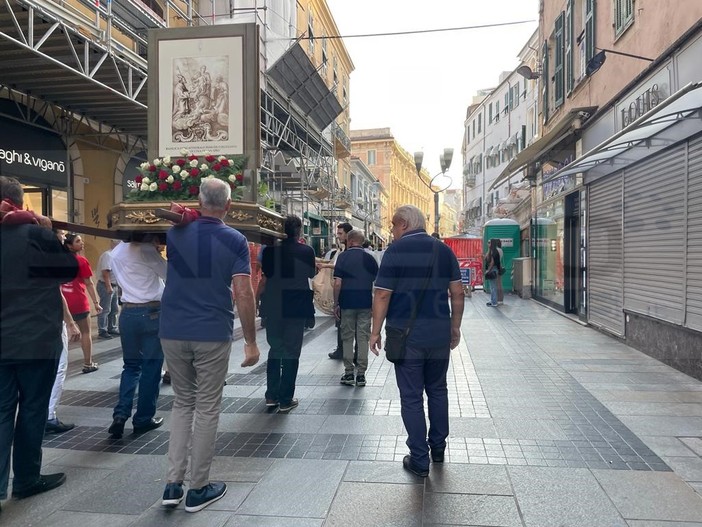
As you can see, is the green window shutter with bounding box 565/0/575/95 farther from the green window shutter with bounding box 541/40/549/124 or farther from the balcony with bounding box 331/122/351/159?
the balcony with bounding box 331/122/351/159

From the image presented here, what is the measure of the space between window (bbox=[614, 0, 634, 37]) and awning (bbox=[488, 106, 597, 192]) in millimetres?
1655

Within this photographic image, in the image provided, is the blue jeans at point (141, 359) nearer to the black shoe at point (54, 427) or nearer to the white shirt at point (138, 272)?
the white shirt at point (138, 272)

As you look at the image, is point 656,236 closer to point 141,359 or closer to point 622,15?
point 622,15

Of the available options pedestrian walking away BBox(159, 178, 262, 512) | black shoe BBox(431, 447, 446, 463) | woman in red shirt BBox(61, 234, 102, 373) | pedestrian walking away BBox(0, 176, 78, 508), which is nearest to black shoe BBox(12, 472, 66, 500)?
pedestrian walking away BBox(0, 176, 78, 508)

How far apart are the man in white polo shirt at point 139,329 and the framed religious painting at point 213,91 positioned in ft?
4.78

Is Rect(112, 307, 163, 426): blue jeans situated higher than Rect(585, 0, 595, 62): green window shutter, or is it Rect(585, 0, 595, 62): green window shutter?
Rect(585, 0, 595, 62): green window shutter

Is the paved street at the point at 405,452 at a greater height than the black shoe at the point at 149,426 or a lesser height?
lesser

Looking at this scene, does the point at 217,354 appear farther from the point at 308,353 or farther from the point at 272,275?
the point at 308,353

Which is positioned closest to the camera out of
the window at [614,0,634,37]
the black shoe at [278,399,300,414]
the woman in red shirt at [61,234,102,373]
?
the black shoe at [278,399,300,414]

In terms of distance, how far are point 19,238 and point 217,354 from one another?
1335 millimetres

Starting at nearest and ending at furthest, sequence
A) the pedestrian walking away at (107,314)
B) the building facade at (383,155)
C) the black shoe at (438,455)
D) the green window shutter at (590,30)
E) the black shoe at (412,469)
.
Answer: the black shoe at (412,469) → the black shoe at (438,455) → the pedestrian walking away at (107,314) → the green window shutter at (590,30) → the building facade at (383,155)

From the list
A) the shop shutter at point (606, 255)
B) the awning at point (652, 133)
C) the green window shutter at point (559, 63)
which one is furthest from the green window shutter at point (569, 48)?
the shop shutter at point (606, 255)

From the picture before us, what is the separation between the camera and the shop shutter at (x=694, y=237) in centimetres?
629

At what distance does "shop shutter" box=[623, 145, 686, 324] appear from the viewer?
6.85 m
